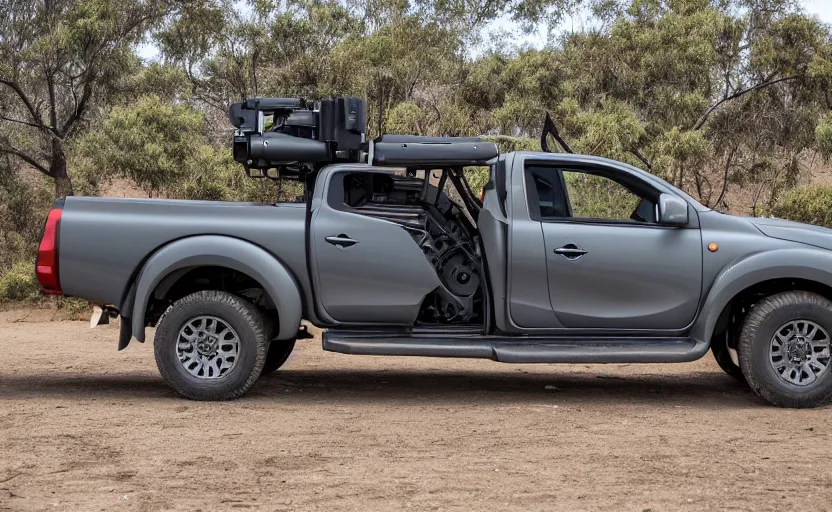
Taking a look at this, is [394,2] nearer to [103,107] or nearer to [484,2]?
[484,2]

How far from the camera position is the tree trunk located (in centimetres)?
2089

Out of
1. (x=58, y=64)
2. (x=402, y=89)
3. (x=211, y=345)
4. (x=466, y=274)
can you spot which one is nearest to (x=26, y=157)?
(x=58, y=64)

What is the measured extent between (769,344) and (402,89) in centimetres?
1472

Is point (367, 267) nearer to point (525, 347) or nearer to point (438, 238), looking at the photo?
point (438, 238)

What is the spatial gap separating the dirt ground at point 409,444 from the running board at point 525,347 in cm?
40

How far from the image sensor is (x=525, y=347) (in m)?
8.19

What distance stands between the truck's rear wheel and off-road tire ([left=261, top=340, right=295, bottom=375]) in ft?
4.59

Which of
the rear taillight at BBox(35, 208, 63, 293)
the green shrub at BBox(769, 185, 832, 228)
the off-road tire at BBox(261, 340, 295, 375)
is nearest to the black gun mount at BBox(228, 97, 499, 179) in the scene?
the rear taillight at BBox(35, 208, 63, 293)

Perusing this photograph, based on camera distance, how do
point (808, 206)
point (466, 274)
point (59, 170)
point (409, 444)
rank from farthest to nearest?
point (59, 170) → point (808, 206) → point (466, 274) → point (409, 444)

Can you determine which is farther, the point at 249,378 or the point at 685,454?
the point at 249,378

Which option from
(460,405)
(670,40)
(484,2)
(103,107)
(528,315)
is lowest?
(460,405)

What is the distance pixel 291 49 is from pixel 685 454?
17.0m

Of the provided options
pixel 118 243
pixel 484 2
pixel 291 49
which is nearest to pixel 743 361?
pixel 118 243

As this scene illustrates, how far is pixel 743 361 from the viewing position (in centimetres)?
819
